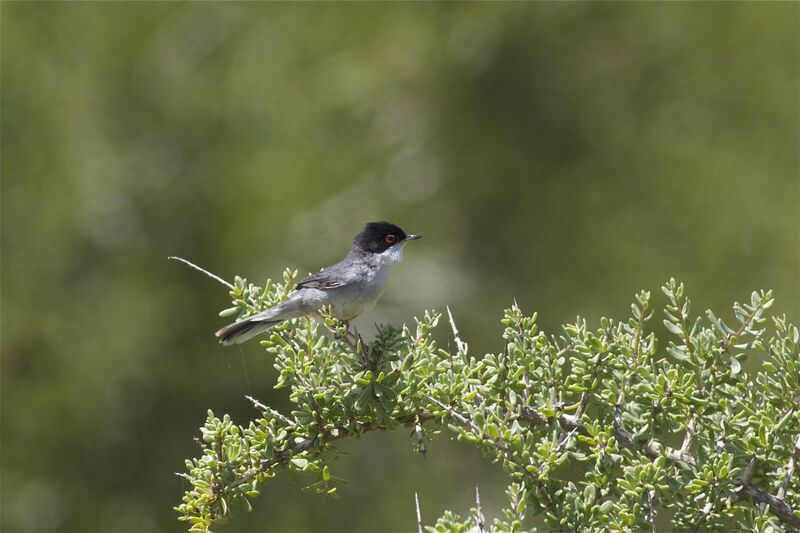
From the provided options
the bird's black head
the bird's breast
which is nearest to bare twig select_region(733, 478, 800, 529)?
the bird's breast

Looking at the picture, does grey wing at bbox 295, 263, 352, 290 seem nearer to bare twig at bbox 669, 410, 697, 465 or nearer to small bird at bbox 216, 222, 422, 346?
small bird at bbox 216, 222, 422, 346

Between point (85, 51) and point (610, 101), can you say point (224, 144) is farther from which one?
point (610, 101)

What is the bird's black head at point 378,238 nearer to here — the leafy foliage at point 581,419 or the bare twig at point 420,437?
the leafy foliage at point 581,419

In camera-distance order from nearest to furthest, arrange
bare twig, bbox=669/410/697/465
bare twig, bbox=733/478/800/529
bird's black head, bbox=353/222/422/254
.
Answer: bare twig, bbox=733/478/800/529 → bare twig, bbox=669/410/697/465 → bird's black head, bbox=353/222/422/254

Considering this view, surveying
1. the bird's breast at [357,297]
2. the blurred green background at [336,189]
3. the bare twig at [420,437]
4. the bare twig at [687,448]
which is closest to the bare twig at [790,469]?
the bare twig at [687,448]

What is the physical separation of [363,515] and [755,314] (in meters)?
4.34

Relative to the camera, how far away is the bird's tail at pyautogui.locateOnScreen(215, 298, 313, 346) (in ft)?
7.91

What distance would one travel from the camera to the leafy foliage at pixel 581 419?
1.72m

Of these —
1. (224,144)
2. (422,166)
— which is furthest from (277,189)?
(422,166)

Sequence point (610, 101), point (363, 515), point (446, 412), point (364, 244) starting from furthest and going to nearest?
point (610, 101) < point (363, 515) < point (364, 244) < point (446, 412)

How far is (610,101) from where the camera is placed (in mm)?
6684

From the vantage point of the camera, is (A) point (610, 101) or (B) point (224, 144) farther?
(A) point (610, 101)

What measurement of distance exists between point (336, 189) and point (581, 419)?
5.04 m

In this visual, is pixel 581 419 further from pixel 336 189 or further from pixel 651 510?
pixel 336 189
